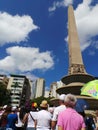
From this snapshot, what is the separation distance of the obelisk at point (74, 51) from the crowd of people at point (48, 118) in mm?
28280

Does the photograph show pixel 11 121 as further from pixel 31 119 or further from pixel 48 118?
pixel 48 118

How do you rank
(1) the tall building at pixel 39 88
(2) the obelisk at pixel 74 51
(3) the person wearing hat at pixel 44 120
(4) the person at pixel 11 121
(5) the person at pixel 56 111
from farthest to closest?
1. (1) the tall building at pixel 39 88
2. (2) the obelisk at pixel 74 51
3. (4) the person at pixel 11 121
4. (3) the person wearing hat at pixel 44 120
5. (5) the person at pixel 56 111

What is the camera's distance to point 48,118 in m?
6.73

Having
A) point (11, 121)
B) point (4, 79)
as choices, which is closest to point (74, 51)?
point (11, 121)

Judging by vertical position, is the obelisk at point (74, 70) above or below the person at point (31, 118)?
above

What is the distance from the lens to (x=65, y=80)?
35562mm

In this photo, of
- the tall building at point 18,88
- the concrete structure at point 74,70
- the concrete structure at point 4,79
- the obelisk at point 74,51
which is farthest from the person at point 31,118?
the concrete structure at point 4,79

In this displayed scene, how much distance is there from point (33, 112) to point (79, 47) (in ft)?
107

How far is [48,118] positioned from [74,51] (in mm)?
32926

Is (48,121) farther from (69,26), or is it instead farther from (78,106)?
(69,26)

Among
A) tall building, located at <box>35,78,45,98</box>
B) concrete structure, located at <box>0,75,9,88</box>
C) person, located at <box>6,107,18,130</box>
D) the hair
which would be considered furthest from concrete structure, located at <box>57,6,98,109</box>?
tall building, located at <box>35,78,45,98</box>

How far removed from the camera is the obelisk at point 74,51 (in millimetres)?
37406

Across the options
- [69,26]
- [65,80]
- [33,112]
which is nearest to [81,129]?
[33,112]

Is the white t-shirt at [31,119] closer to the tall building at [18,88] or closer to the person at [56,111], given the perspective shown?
the person at [56,111]
